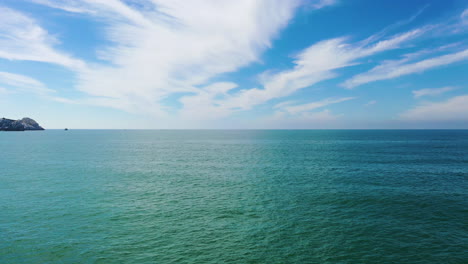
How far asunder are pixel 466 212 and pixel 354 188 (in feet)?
54.1

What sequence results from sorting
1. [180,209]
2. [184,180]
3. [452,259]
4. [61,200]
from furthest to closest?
1. [184,180]
2. [61,200]
3. [180,209]
4. [452,259]

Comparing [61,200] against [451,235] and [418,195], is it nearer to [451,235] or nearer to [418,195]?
[451,235]

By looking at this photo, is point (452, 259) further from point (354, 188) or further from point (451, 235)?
point (354, 188)

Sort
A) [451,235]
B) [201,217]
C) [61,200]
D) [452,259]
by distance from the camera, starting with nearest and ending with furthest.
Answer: [452,259], [451,235], [201,217], [61,200]

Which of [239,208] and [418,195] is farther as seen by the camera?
[418,195]

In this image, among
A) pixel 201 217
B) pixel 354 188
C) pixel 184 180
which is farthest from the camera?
pixel 184 180

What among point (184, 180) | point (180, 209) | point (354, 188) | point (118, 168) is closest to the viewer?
point (180, 209)

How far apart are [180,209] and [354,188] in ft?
114

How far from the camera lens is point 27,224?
31547 mm

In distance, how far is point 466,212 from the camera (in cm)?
3506

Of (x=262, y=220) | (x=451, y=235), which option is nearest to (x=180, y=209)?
(x=262, y=220)

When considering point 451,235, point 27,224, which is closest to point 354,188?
point 451,235

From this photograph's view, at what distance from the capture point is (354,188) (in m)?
48.3

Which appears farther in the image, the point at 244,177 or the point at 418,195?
the point at 244,177
